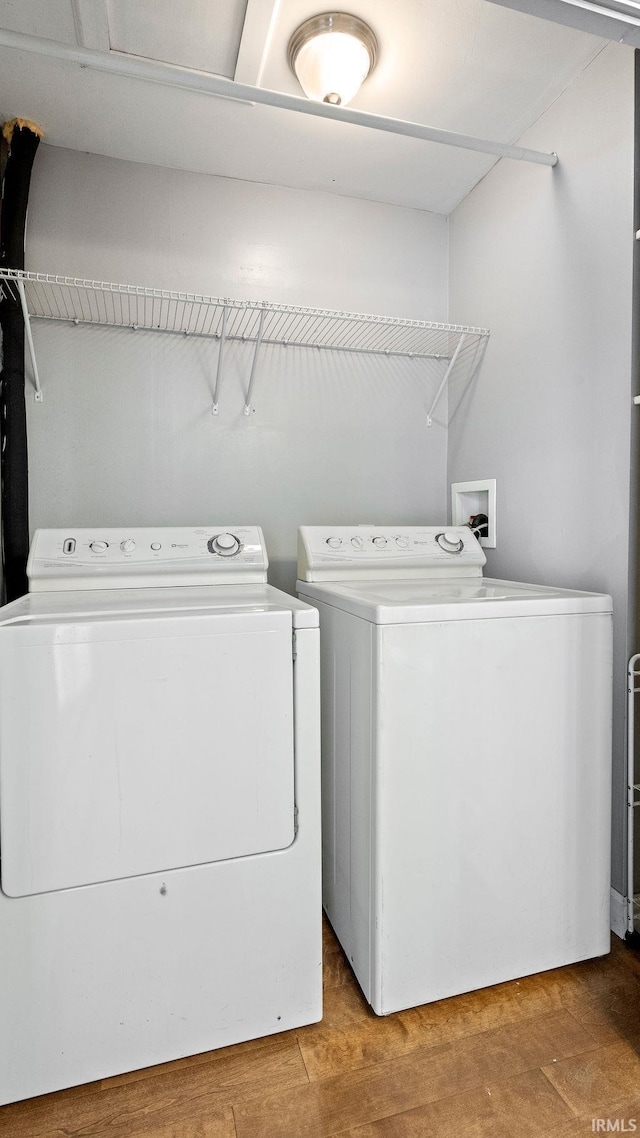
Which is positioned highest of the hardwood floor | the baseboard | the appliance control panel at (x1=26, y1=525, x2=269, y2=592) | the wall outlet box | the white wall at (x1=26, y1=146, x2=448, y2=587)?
the white wall at (x1=26, y1=146, x2=448, y2=587)

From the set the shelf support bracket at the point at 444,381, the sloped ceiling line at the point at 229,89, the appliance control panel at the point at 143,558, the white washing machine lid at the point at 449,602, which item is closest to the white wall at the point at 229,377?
the shelf support bracket at the point at 444,381

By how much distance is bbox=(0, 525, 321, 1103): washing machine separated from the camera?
43.9 inches

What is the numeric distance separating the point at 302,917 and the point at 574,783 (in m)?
0.73

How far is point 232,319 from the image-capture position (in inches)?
87.3

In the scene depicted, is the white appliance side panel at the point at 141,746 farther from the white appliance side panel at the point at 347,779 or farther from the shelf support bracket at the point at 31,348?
the shelf support bracket at the point at 31,348

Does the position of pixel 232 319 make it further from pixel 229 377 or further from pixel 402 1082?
pixel 402 1082

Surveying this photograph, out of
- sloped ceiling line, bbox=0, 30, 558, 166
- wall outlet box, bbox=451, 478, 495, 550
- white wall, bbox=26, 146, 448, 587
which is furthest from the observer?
wall outlet box, bbox=451, 478, 495, 550

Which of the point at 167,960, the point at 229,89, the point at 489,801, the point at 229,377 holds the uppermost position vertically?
the point at 229,89

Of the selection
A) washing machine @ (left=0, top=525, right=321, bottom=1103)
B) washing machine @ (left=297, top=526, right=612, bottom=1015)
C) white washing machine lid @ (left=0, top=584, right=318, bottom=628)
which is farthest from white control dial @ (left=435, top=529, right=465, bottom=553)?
washing machine @ (left=0, top=525, right=321, bottom=1103)

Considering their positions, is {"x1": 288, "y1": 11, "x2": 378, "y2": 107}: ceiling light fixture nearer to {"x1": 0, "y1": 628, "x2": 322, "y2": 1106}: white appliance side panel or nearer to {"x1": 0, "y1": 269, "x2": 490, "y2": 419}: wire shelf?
{"x1": 0, "y1": 269, "x2": 490, "y2": 419}: wire shelf

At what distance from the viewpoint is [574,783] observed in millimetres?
1433

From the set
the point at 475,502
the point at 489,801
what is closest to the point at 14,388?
the point at 475,502

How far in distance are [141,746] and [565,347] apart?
162 cm

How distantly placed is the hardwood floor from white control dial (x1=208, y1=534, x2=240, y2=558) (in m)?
1.24
